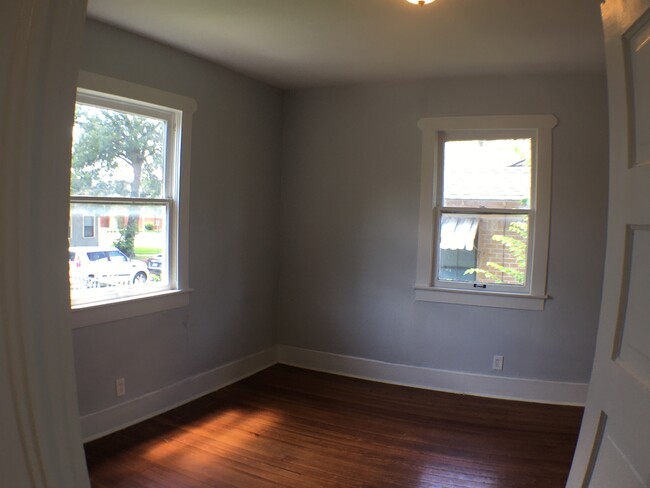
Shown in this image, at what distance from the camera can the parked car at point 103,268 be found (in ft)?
10.2

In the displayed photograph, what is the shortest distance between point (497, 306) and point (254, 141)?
7.97 feet

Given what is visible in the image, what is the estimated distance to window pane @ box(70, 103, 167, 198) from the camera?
305cm

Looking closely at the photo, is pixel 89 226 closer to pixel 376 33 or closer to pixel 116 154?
pixel 116 154

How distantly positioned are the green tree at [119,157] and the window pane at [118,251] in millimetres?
26

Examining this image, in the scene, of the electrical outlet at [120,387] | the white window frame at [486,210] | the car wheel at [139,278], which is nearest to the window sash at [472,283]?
the white window frame at [486,210]

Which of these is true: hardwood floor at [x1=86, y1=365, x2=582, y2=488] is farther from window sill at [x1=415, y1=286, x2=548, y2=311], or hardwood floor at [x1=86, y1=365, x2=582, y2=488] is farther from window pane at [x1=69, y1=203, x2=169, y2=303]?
window pane at [x1=69, y1=203, x2=169, y2=303]

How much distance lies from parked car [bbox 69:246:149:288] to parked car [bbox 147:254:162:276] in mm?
36

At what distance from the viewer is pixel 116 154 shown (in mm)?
3271

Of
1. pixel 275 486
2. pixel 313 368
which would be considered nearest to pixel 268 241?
pixel 313 368

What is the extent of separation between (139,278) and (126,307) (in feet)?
0.83

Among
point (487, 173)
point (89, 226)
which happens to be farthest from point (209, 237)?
point (487, 173)

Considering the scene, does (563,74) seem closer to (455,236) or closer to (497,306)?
(455,236)

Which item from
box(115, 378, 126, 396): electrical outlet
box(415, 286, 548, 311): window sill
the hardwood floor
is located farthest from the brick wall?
box(115, 378, 126, 396): electrical outlet

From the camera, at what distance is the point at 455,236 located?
14.1 feet
